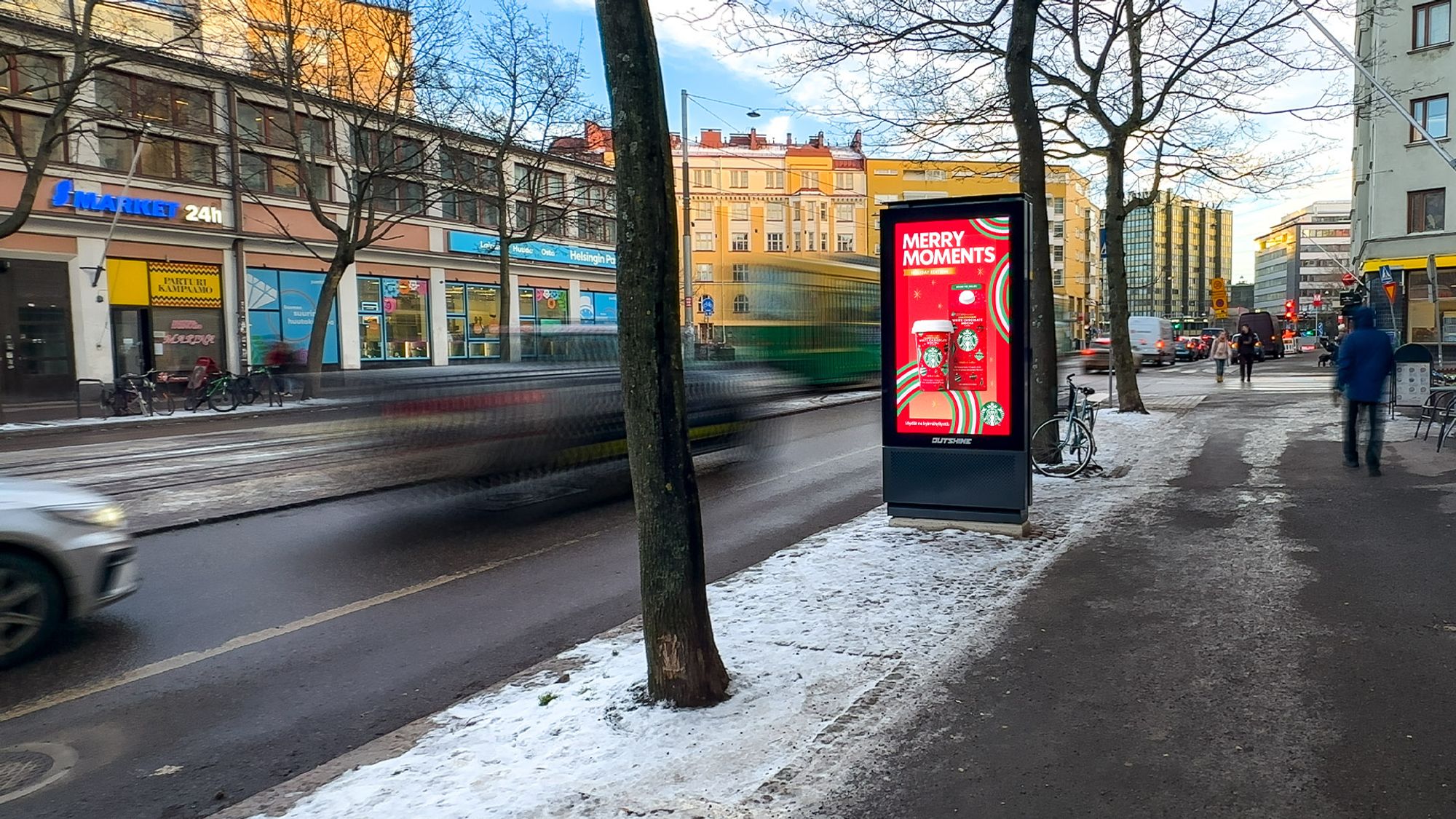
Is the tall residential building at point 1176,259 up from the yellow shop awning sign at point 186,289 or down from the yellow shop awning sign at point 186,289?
up

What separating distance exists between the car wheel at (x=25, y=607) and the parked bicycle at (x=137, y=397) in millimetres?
20293

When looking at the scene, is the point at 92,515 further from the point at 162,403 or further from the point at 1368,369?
the point at 162,403

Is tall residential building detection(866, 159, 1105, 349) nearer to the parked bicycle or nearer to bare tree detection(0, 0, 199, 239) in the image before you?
bare tree detection(0, 0, 199, 239)

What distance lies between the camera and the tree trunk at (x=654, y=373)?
3.91 meters

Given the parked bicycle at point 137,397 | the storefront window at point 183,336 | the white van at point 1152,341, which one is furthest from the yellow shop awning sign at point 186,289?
the white van at point 1152,341

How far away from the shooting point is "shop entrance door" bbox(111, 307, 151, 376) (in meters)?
26.1

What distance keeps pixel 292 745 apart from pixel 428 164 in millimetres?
33224

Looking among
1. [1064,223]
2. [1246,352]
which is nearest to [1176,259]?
[1064,223]

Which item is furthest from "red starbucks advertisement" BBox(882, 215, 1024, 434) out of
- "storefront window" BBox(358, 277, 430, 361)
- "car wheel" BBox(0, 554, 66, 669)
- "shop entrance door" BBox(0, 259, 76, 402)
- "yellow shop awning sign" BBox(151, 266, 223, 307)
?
"storefront window" BBox(358, 277, 430, 361)

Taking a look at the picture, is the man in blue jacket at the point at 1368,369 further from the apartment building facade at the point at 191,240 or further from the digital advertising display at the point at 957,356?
the apartment building facade at the point at 191,240

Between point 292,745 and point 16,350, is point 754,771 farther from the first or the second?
point 16,350

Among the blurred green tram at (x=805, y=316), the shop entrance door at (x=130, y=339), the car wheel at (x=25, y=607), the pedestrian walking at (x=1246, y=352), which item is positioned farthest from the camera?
the pedestrian walking at (x=1246, y=352)

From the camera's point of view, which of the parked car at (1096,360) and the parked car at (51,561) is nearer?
the parked car at (51,561)

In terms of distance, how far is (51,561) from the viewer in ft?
17.0
